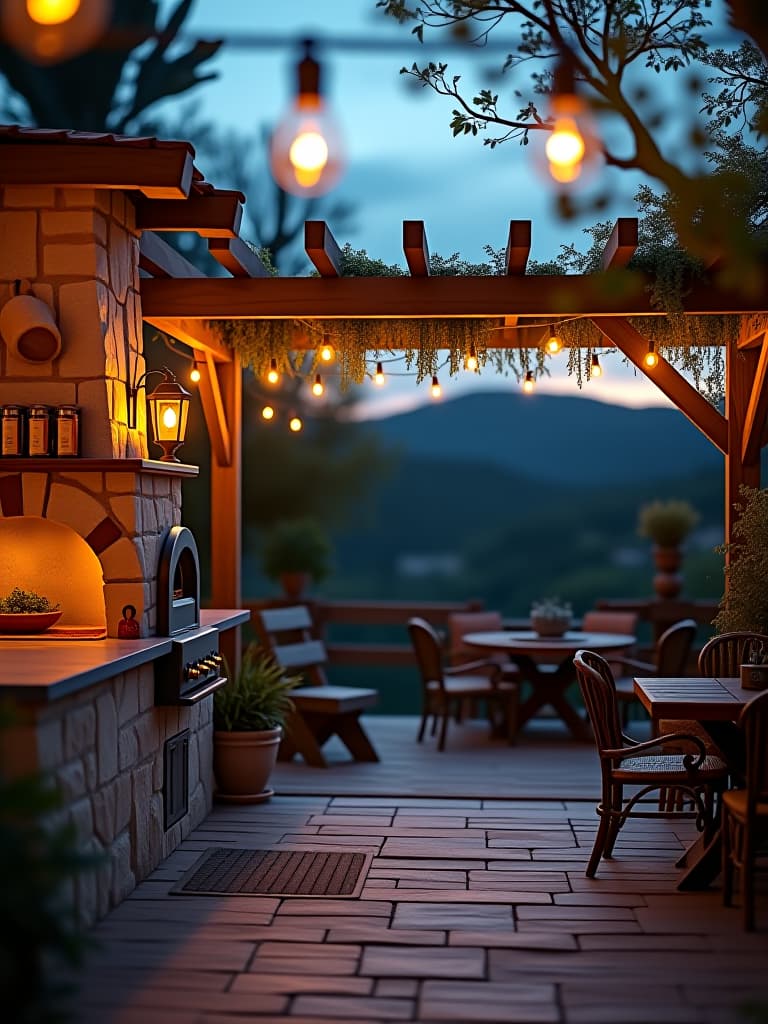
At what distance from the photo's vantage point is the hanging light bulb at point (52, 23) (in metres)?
3.17

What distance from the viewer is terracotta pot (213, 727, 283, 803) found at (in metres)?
6.46

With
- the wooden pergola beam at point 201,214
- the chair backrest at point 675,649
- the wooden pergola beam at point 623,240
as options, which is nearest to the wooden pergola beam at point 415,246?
the wooden pergola beam at point 201,214

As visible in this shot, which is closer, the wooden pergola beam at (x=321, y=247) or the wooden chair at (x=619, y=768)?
the wooden chair at (x=619, y=768)

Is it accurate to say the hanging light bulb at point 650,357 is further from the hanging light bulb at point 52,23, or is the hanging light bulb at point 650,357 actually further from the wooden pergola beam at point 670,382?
the hanging light bulb at point 52,23

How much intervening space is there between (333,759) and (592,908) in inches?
143

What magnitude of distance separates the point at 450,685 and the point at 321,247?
390 cm

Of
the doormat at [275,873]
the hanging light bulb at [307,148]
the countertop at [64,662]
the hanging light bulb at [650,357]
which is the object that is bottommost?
the doormat at [275,873]

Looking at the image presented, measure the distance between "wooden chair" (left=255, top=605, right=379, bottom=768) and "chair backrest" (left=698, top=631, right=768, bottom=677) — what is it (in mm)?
2469

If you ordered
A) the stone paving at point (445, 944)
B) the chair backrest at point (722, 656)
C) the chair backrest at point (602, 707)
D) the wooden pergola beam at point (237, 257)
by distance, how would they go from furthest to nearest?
1. the chair backrest at point (722, 656)
2. the wooden pergola beam at point (237, 257)
3. the chair backrest at point (602, 707)
4. the stone paving at point (445, 944)

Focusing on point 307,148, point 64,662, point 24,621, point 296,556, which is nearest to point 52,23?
point 307,148

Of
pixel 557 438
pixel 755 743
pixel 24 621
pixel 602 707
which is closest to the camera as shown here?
pixel 755 743

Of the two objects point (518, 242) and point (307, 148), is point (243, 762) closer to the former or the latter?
point (518, 242)

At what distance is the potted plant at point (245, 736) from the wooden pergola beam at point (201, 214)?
2.44 m

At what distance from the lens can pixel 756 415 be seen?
671 cm
